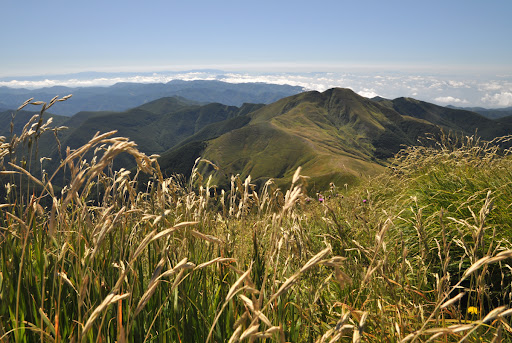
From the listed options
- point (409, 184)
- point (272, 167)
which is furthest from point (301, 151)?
point (409, 184)

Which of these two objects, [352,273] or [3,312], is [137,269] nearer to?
[3,312]

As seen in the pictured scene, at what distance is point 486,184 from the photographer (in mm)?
4895

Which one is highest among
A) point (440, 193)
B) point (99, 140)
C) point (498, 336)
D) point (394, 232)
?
point (99, 140)

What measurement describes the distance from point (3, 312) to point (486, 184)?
237 inches

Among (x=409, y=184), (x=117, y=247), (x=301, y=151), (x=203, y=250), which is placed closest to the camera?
Result: (x=117, y=247)

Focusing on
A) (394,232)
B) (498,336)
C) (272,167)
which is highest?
(498,336)

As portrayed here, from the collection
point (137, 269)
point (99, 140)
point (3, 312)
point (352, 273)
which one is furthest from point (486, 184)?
point (3, 312)

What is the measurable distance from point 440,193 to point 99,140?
5314mm

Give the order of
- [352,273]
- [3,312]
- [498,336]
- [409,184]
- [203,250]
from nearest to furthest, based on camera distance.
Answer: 1. [498,336]
2. [3,312]
3. [203,250]
4. [352,273]
5. [409,184]

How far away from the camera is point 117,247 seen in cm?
266

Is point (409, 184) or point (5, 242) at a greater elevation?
point (5, 242)

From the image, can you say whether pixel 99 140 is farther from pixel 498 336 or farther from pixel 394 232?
pixel 394 232

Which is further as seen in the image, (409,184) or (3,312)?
(409,184)

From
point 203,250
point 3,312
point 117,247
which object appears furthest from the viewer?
point 203,250
